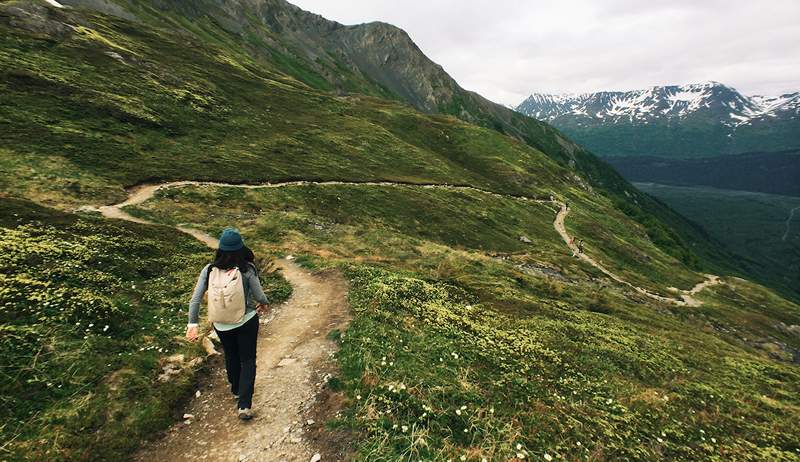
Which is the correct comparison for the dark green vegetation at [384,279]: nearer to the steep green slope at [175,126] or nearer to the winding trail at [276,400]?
the steep green slope at [175,126]

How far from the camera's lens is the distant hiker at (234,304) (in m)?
9.84

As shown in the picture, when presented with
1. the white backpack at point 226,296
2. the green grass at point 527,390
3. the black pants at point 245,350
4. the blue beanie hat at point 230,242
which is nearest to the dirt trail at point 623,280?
the green grass at point 527,390

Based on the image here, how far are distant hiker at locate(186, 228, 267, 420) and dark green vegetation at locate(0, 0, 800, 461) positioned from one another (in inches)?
97.6


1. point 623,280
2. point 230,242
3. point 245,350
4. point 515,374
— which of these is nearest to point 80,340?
point 245,350

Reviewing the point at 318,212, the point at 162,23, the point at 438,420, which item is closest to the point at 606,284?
the point at 318,212

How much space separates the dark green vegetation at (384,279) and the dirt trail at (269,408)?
3.32 ft

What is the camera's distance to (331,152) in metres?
87.4

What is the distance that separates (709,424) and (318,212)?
4586cm

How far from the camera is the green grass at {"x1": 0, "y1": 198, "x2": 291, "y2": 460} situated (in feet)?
30.4

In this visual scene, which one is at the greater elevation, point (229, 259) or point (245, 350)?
point (229, 259)

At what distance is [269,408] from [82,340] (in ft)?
22.3

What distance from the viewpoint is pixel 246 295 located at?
10430 millimetres

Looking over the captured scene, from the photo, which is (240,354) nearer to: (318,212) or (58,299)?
(58,299)

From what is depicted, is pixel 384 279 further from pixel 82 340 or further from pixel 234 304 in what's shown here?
pixel 82 340
